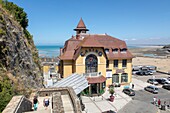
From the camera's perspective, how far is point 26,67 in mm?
17422

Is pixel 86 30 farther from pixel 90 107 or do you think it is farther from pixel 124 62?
pixel 90 107

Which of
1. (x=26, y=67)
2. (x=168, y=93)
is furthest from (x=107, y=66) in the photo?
(x=26, y=67)

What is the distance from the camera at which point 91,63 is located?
26.9 m

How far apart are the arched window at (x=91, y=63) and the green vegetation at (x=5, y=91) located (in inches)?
646

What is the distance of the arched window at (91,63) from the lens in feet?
87.2

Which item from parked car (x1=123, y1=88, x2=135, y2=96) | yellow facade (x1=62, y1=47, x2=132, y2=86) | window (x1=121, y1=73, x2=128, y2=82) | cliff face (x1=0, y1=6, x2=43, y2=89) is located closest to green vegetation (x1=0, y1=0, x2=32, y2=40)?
cliff face (x1=0, y1=6, x2=43, y2=89)

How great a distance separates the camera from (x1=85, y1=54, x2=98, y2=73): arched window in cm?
2659

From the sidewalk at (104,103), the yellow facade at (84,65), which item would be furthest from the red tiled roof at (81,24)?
the sidewalk at (104,103)

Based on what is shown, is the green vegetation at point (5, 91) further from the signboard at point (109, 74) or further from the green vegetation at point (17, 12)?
the signboard at point (109, 74)

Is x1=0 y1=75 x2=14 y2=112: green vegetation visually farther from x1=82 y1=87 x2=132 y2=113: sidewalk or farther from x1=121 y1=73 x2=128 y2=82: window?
x1=121 y1=73 x2=128 y2=82: window

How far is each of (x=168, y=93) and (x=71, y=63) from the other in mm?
18696

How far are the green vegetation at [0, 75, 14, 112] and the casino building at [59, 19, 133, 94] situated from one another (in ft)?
48.6

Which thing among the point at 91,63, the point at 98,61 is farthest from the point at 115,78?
the point at 91,63

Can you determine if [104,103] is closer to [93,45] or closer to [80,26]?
[93,45]
